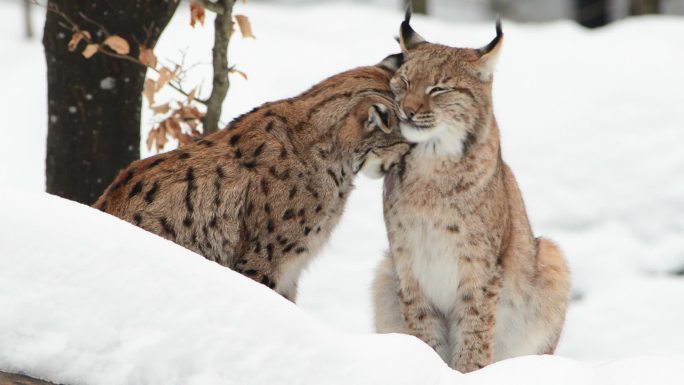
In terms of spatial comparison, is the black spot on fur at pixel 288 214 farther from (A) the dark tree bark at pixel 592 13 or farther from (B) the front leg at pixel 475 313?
(A) the dark tree bark at pixel 592 13

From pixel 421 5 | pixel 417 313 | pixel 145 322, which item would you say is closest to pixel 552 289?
pixel 417 313

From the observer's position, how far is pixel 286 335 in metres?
3.38

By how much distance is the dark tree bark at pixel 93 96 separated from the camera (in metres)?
5.85

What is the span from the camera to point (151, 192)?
476 centimetres

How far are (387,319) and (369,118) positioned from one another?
1.15m

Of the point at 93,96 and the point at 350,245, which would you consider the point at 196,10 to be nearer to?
the point at 93,96

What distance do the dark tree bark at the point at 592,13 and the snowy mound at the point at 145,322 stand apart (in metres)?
12.3

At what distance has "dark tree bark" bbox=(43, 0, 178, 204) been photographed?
19.2 ft

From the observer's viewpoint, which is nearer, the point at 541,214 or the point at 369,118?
the point at 369,118

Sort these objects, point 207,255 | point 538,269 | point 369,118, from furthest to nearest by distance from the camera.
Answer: point 538,269
point 369,118
point 207,255

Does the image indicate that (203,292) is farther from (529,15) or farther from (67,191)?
(529,15)

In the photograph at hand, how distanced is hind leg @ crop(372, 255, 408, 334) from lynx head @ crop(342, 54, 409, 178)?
2.28 ft

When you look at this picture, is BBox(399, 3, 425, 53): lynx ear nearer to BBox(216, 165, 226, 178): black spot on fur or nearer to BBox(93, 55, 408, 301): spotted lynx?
BBox(93, 55, 408, 301): spotted lynx

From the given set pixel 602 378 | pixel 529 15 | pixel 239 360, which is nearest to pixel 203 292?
pixel 239 360
